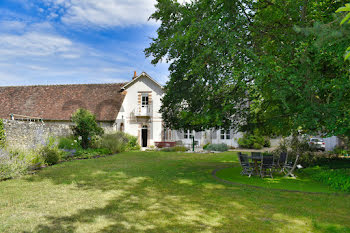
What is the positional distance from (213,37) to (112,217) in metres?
5.96

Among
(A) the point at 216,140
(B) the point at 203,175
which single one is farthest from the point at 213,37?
(A) the point at 216,140

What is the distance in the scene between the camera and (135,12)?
968 centimetres

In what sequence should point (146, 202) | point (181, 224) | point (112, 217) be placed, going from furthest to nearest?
point (146, 202)
point (112, 217)
point (181, 224)

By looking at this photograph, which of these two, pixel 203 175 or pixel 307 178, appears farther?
pixel 203 175

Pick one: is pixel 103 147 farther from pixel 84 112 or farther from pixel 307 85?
pixel 307 85

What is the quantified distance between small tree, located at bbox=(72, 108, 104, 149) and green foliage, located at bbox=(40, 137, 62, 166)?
498cm

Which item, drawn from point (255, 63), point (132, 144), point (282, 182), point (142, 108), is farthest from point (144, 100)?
point (255, 63)

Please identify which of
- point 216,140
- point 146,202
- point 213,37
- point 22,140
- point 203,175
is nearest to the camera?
point 146,202

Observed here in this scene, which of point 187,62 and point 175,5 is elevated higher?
point 175,5

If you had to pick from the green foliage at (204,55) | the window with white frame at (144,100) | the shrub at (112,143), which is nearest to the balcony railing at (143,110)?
the window with white frame at (144,100)

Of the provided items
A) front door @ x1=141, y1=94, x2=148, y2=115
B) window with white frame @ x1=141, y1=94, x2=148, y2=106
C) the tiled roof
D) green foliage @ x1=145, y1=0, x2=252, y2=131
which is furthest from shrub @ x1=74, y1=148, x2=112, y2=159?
window with white frame @ x1=141, y1=94, x2=148, y2=106

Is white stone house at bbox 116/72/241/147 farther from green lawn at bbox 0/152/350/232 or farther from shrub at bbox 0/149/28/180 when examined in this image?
green lawn at bbox 0/152/350/232

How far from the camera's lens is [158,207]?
5.97 m

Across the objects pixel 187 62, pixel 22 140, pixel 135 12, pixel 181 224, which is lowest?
pixel 181 224
